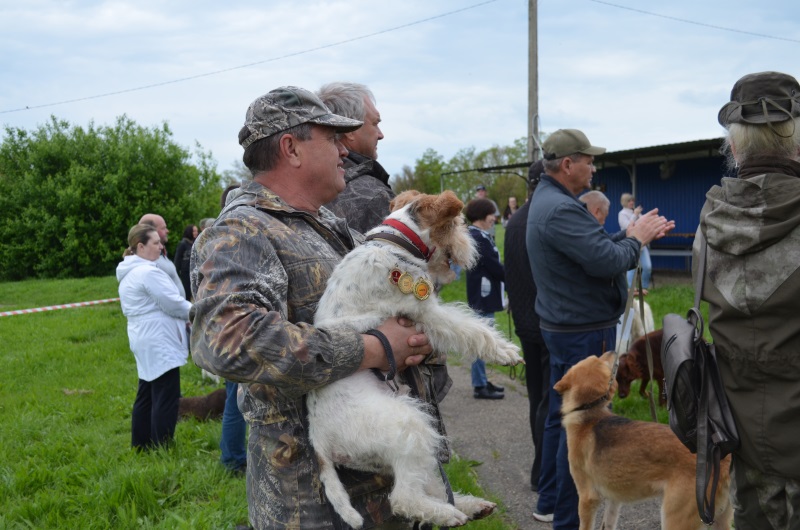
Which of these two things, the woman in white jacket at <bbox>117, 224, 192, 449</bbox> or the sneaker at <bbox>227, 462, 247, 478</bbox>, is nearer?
the sneaker at <bbox>227, 462, 247, 478</bbox>

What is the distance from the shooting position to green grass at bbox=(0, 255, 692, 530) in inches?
177

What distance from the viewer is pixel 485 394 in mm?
7824

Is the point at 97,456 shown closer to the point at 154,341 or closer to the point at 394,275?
the point at 154,341

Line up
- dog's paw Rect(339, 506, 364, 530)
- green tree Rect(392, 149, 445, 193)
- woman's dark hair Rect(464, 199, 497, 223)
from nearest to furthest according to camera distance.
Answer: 1. dog's paw Rect(339, 506, 364, 530)
2. woman's dark hair Rect(464, 199, 497, 223)
3. green tree Rect(392, 149, 445, 193)

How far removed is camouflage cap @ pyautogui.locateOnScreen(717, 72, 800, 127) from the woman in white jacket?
4.77m

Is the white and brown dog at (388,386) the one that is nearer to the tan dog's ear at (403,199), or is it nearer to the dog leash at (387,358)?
the dog leash at (387,358)

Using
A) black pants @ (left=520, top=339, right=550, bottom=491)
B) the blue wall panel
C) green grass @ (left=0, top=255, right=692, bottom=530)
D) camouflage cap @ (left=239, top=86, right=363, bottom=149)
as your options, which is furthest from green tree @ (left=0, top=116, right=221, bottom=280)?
camouflage cap @ (left=239, top=86, right=363, bottom=149)

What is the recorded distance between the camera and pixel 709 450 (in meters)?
2.22

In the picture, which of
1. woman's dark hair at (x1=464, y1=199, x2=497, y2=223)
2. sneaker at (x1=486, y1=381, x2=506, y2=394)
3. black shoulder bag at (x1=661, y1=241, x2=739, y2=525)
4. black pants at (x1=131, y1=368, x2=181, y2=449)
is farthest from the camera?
sneaker at (x1=486, y1=381, x2=506, y2=394)

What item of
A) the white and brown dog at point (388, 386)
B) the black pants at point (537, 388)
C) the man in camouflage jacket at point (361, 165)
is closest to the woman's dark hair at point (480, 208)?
the black pants at point (537, 388)

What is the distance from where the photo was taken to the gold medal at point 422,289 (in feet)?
7.37

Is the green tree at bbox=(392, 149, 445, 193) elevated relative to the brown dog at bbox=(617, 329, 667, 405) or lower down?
elevated

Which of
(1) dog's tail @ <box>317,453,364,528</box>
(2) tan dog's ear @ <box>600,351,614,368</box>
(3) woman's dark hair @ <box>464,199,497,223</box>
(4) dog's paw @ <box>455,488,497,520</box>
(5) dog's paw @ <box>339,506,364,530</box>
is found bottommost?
(4) dog's paw @ <box>455,488,497,520</box>

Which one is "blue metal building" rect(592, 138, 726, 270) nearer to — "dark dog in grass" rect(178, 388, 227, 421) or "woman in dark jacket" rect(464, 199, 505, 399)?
"woman in dark jacket" rect(464, 199, 505, 399)
